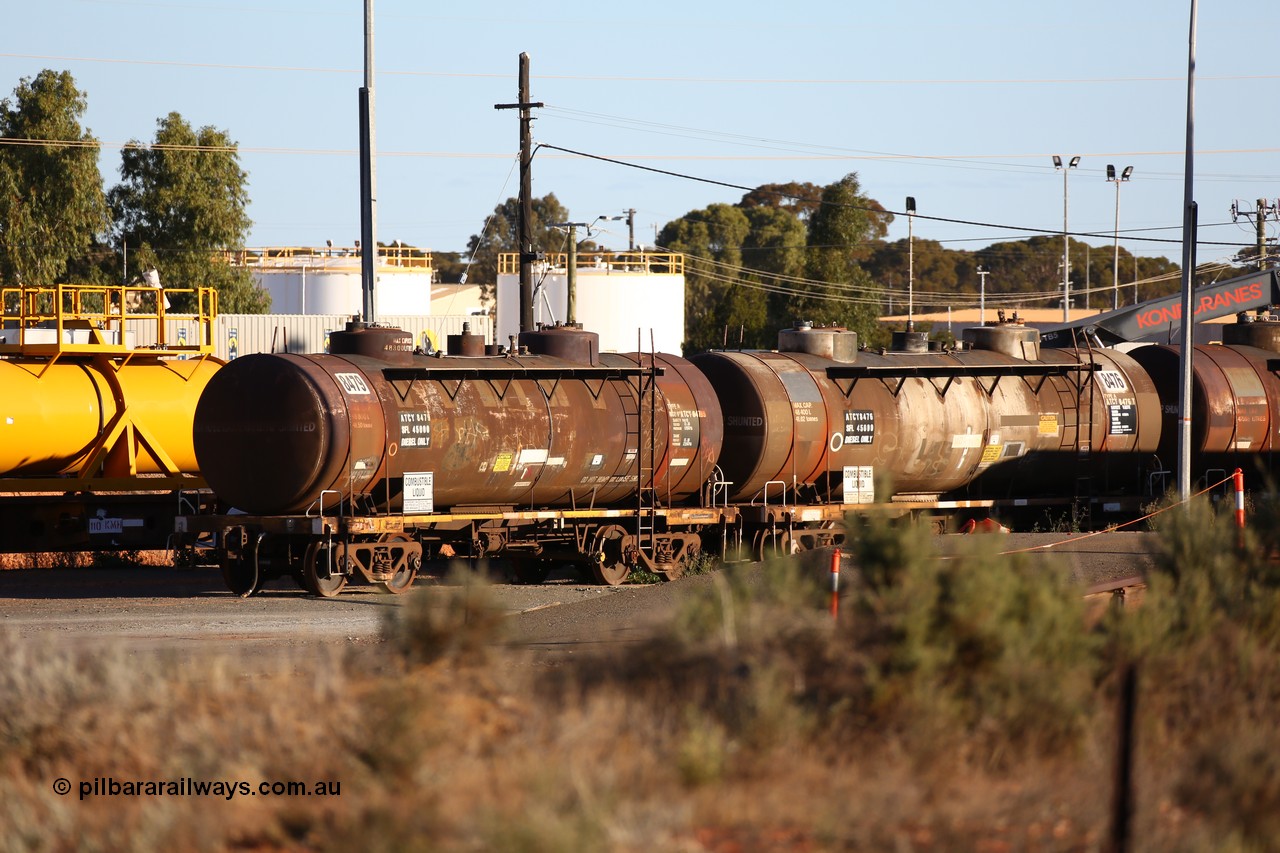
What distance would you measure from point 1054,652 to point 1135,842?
78.6 inches

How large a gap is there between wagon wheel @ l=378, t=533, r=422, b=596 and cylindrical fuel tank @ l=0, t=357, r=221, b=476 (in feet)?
17.2

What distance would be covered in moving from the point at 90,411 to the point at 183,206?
33.5 metres

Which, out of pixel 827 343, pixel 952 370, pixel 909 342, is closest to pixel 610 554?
pixel 827 343

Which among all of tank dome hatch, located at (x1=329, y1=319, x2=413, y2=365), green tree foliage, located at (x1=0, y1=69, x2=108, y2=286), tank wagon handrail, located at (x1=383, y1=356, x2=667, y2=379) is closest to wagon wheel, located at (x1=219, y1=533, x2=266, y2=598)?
tank dome hatch, located at (x1=329, y1=319, x2=413, y2=365)

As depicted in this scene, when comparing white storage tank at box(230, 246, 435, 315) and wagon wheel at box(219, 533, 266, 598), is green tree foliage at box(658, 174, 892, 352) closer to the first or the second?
white storage tank at box(230, 246, 435, 315)

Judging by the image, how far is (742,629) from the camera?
30.5 ft

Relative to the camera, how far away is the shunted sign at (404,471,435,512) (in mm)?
19328

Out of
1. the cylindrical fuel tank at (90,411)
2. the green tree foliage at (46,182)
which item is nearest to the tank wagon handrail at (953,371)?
the cylindrical fuel tank at (90,411)

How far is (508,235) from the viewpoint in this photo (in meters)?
113

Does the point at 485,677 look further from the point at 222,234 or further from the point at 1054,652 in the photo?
the point at 222,234

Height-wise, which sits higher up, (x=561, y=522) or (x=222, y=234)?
(x=222, y=234)

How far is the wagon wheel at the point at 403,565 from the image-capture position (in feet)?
64.4

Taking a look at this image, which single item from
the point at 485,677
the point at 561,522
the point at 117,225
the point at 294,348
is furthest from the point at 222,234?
the point at 485,677

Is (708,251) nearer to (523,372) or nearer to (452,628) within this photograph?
(523,372)
